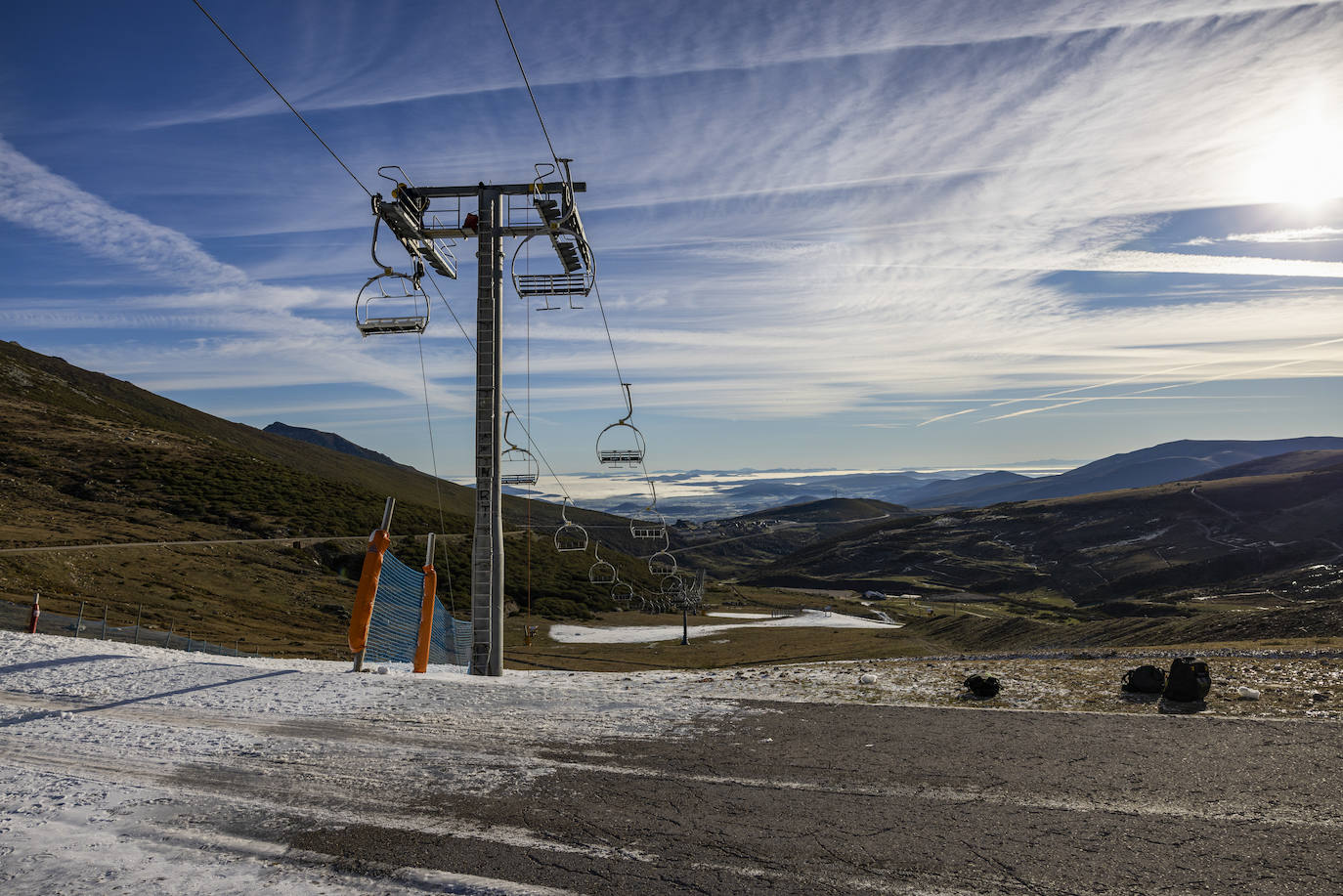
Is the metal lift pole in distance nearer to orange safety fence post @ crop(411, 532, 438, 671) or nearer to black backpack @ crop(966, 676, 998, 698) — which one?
orange safety fence post @ crop(411, 532, 438, 671)

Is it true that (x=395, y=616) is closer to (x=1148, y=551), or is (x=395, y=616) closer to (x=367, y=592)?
(x=367, y=592)

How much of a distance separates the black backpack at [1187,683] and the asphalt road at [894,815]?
1311mm

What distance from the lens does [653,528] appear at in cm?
3303

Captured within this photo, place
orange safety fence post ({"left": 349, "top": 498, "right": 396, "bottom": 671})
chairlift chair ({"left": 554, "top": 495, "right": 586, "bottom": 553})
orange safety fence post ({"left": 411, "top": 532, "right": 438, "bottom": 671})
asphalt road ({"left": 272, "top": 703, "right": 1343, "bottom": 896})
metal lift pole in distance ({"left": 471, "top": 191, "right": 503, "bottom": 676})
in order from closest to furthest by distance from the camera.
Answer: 1. asphalt road ({"left": 272, "top": 703, "right": 1343, "bottom": 896})
2. orange safety fence post ({"left": 349, "top": 498, "right": 396, "bottom": 671})
3. orange safety fence post ({"left": 411, "top": 532, "right": 438, "bottom": 671})
4. metal lift pole in distance ({"left": 471, "top": 191, "right": 503, "bottom": 676})
5. chairlift chair ({"left": 554, "top": 495, "right": 586, "bottom": 553})

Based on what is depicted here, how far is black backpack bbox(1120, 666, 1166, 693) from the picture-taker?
11844 mm

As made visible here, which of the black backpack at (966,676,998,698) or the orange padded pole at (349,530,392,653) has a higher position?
the orange padded pole at (349,530,392,653)

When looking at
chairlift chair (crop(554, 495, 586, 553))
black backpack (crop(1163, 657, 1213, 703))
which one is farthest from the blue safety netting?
black backpack (crop(1163, 657, 1213, 703))

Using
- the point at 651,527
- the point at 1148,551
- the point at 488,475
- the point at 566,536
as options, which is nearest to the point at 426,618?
the point at 488,475

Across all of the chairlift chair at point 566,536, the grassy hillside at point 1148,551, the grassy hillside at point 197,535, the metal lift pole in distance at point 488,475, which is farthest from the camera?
the grassy hillside at point 1148,551

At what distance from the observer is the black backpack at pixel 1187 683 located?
11227mm

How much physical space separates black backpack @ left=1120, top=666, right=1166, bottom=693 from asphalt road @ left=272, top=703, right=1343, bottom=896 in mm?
1914

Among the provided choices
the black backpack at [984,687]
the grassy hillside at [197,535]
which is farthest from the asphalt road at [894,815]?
the grassy hillside at [197,535]

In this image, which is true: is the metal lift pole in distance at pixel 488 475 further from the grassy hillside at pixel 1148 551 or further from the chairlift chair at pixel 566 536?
the grassy hillside at pixel 1148 551

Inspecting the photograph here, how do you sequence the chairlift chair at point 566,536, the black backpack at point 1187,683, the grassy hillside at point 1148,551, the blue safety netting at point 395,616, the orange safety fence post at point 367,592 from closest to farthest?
the black backpack at point 1187,683
the orange safety fence post at point 367,592
the blue safety netting at point 395,616
the chairlift chair at point 566,536
the grassy hillside at point 1148,551
